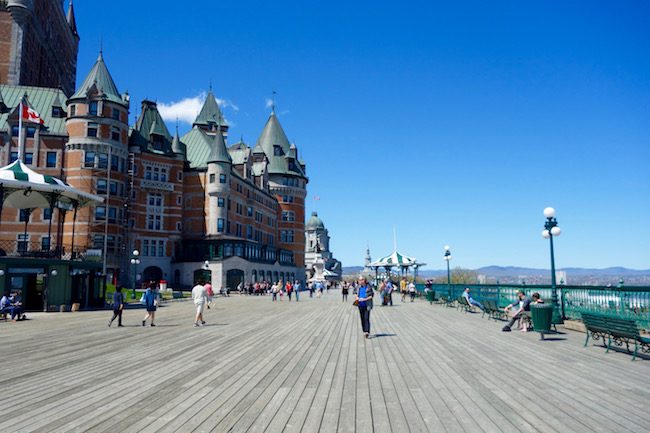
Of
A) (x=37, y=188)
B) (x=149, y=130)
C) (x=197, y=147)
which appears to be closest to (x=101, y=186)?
(x=149, y=130)

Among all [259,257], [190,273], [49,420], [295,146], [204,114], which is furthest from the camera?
[295,146]

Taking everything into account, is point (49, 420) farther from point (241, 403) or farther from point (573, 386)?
point (573, 386)

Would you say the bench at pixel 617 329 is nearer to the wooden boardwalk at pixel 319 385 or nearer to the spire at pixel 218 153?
the wooden boardwalk at pixel 319 385

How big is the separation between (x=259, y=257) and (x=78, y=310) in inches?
1639

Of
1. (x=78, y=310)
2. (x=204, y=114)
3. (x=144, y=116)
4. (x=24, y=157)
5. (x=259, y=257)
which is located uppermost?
(x=204, y=114)

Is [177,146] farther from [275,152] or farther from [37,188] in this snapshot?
[37,188]

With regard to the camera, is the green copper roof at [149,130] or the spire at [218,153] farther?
the spire at [218,153]

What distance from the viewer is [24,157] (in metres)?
51.3

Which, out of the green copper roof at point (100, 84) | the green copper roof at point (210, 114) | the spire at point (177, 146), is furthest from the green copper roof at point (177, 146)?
the green copper roof at point (210, 114)

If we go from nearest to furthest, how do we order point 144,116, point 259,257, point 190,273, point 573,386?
1. point 573,386
2. point 190,273
3. point 144,116
4. point 259,257

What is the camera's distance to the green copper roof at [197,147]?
65.3 metres

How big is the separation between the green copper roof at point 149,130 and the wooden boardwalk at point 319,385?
1868 inches

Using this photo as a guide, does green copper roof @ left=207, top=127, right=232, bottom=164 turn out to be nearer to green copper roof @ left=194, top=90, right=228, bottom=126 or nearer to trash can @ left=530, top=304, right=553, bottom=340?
green copper roof @ left=194, top=90, right=228, bottom=126

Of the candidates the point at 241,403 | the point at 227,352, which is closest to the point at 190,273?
the point at 227,352
